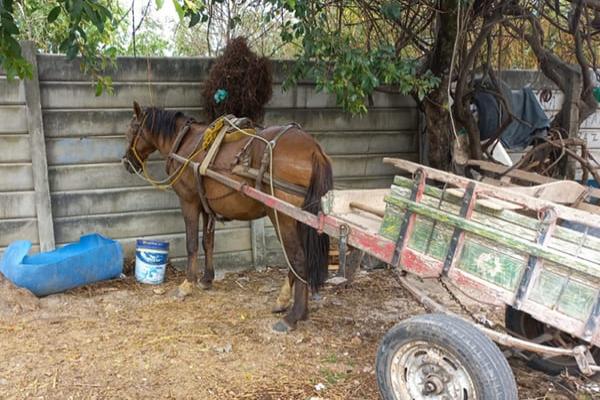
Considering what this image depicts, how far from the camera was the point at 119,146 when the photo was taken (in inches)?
209

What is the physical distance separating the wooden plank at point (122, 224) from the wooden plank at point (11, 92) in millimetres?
1152

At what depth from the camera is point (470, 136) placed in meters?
5.77

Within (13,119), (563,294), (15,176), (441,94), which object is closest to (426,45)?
(441,94)

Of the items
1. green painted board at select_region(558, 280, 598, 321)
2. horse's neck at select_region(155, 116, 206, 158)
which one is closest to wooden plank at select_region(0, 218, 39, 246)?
horse's neck at select_region(155, 116, 206, 158)

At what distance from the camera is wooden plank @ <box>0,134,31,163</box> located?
192 inches

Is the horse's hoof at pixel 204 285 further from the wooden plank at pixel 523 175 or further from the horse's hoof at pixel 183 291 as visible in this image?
the wooden plank at pixel 523 175

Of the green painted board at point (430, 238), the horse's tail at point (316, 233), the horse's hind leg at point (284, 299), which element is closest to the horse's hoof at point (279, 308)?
the horse's hind leg at point (284, 299)

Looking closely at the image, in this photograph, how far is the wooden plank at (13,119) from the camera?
190 inches

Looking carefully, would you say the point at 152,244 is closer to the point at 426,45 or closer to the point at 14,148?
the point at 14,148

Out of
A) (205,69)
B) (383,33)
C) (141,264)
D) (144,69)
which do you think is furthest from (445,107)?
(141,264)

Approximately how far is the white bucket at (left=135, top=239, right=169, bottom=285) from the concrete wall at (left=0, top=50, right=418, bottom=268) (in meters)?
0.36

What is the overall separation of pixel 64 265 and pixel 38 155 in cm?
104

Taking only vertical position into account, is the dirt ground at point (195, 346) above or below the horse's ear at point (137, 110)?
below

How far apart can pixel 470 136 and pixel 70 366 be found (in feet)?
14.3
